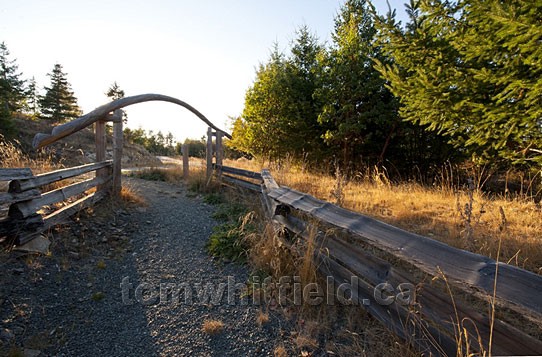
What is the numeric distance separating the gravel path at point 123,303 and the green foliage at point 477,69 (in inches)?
209

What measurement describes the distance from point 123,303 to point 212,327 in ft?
3.60

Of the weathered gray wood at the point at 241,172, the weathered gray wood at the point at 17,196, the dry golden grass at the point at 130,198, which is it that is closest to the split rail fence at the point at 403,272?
the weathered gray wood at the point at 17,196

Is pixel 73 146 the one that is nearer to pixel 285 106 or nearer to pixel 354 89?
pixel 285 106

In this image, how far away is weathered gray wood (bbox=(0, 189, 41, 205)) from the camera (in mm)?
2862

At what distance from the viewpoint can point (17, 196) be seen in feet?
A: 9.97

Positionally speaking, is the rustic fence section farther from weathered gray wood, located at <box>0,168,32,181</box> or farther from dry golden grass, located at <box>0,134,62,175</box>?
dry golden grass, located at <box>0,134,62,175</box>

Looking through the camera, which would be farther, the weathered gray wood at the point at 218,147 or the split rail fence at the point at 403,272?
the weathered gray wood at the point at 218,147

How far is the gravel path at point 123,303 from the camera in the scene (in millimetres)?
2221

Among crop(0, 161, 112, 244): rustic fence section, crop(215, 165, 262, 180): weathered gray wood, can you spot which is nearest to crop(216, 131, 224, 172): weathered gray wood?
crop(215, 165, 262, 180): weathered gray wood

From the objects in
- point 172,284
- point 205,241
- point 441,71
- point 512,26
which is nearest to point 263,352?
point 172,284

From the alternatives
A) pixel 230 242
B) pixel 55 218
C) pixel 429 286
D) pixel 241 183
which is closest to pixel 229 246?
pixel 230 242

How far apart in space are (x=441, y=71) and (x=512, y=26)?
67.5 inches

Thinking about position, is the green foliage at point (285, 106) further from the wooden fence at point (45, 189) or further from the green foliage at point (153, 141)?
the green foliage at point (153, 141)

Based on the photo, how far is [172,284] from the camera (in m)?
3.18
